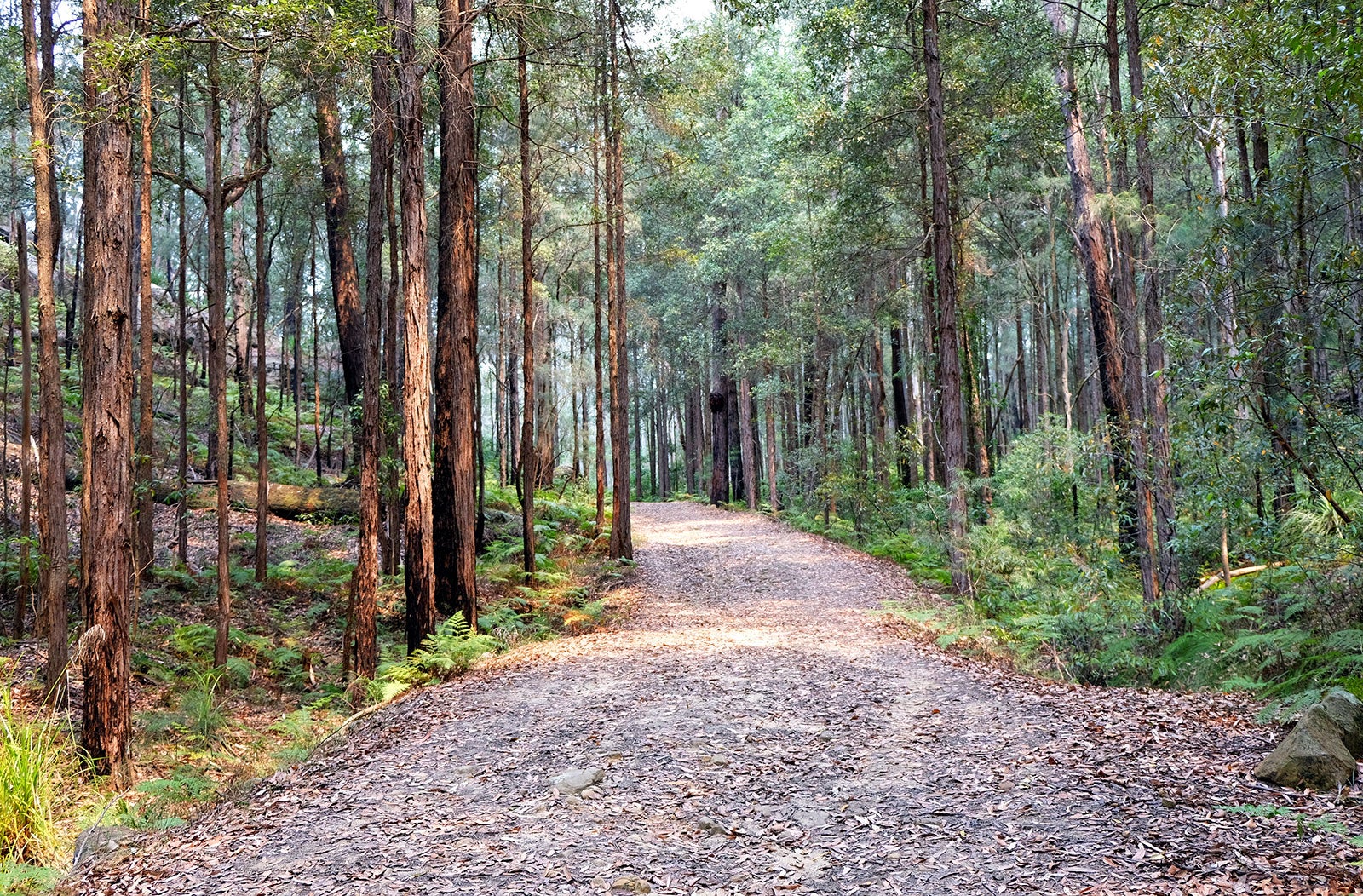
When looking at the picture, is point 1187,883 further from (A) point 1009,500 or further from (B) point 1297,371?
(A) point 1009,500

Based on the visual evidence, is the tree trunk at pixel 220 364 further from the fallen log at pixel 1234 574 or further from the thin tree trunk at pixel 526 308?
the fallen log at pixel 1234 574

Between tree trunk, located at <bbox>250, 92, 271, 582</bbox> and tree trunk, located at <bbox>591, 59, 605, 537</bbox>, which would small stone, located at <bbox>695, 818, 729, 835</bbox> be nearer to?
tree trunk, located at <bbox>250, 92, 271, 582</bbox>

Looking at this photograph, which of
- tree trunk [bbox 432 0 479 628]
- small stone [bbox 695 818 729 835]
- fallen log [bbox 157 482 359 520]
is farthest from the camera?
fallen log [bbox 157 482 359 520]

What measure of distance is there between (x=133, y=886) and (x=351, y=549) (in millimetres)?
12718

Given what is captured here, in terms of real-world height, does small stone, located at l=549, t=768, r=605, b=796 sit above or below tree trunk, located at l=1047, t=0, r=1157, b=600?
below

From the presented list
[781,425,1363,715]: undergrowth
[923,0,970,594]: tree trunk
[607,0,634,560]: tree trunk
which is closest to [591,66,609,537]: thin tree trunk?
[607,0,634,560]: tree trunk

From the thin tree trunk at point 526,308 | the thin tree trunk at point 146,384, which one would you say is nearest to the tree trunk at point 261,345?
the thin tree trunk at point 146,384

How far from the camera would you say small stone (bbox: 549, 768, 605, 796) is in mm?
5016

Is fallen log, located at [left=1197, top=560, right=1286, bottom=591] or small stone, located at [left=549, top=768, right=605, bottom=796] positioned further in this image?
fallen log, located at [left=1197, top=560, right=1286, bottom=591]

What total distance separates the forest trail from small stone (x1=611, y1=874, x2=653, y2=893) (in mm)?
13

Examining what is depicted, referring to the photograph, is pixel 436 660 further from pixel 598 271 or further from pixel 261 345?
pixel 598 271

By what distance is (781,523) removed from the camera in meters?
24.1

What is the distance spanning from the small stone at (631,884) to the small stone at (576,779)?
1173 mm

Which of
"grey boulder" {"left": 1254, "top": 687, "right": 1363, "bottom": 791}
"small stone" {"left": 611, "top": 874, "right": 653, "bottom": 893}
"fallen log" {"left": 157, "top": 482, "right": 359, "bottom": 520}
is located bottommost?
"small stone" {"left": 611, "top": 874, "right": 653, "bottom": 893}
